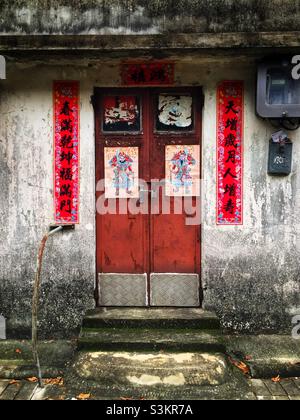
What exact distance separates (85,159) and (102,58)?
1.22 meters

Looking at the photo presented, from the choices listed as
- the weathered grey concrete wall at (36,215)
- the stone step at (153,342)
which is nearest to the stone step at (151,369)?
the stone step at (153,342)

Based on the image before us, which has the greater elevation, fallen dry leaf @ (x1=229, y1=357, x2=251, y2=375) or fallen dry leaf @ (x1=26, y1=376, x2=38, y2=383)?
fallen dry leaf @ (x1=229, y1=357, x2=251, y2=375)

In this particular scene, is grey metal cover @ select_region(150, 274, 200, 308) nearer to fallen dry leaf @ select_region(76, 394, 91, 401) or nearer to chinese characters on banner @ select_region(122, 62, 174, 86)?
fallen dry leaf @ select_region(76, 394, 91, 401)

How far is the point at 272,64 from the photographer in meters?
4.64

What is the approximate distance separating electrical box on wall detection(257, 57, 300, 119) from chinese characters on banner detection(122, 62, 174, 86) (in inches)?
43.4

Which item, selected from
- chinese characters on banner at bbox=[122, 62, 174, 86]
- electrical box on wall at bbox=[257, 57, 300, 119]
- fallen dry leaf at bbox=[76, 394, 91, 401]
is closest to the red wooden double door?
chinese characters on banner at bbox=[122, 62, 174, 86]

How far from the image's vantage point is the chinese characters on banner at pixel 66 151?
500 cm

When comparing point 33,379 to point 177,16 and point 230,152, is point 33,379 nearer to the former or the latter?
point 230,152

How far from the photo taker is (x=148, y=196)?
5.09 m

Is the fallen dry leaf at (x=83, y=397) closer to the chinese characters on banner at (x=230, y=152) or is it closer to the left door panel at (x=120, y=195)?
the left door panel at (x=120, y=195)

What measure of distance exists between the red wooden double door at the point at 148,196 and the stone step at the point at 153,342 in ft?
2.07

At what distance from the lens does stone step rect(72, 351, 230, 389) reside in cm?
398

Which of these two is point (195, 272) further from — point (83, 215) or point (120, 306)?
point (83, 215)

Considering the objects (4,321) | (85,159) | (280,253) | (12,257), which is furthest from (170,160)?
(4,321)
